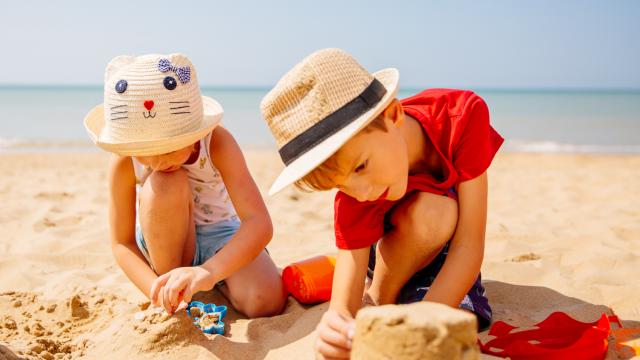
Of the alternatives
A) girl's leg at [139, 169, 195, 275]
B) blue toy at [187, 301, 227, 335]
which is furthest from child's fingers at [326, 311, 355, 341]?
girl's leg at [139, 169, 195, 275]

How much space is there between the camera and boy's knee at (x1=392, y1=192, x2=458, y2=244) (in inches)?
72.2

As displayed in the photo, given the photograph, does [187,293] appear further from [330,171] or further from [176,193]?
[330,171]

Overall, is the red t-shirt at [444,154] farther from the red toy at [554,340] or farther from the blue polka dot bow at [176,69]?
the blue polka dot bow at [176,69]

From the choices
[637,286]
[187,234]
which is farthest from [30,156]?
[637,286]

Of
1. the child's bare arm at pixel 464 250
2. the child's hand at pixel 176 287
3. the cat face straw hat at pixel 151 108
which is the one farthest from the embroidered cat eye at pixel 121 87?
the child's bare arm at pixel 464 250

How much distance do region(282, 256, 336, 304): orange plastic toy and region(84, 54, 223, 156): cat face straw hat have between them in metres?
0.75

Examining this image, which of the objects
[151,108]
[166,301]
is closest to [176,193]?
[151,108]

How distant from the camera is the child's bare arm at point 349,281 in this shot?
6.03 ft

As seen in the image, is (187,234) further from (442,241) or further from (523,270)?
(523,270)

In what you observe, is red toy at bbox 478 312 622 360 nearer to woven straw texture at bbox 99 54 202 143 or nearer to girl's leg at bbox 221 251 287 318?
girl's leg at bbox 221 251 287 318

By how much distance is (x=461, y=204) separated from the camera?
6.04 ft

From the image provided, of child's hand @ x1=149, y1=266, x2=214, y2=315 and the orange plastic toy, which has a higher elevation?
child's hand @ x1=149, y1=266, x2=214, y2=315

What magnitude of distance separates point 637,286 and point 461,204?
104 cm

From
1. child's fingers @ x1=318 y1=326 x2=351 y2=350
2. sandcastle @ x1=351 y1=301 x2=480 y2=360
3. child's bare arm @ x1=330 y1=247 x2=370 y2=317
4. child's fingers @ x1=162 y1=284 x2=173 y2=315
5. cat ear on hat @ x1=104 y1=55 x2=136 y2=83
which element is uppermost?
cat ear on hat @ x1=104 y1=55 x2=136 y2=83
